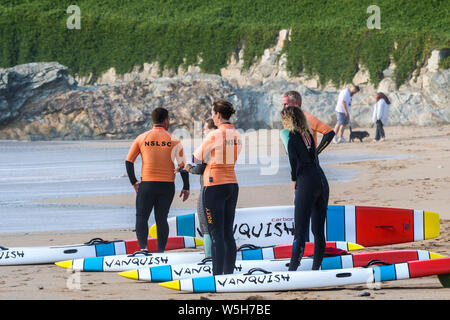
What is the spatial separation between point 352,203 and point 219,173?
5329mm

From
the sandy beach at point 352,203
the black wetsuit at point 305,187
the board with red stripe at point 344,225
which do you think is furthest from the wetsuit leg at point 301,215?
the board with red stripe at point 344,225

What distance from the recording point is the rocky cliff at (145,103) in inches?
1070

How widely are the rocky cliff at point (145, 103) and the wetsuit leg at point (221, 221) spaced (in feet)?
68.1

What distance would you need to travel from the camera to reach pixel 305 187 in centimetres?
639

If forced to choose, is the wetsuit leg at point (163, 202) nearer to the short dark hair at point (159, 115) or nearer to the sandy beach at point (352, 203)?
the short dark hair at point (159, 115)

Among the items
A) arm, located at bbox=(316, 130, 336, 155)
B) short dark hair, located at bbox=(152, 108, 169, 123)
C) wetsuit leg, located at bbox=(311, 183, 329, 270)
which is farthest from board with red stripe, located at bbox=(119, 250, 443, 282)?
short dark hair, located at bbox=(152, 108, 169, 123)

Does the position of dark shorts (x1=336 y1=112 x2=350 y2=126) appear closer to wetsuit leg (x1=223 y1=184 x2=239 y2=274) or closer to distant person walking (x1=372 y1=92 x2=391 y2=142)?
distant person walking (x1=372 y1=92 x2=391 y2=142)

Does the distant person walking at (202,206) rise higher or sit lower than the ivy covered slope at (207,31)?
lower

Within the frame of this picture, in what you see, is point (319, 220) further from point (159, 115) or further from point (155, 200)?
point (159, 115)

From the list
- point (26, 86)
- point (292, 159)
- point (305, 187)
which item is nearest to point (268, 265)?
point (305, 187)

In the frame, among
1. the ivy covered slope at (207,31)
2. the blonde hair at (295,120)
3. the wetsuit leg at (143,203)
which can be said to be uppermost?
the ivy covered slope at (207,31)
